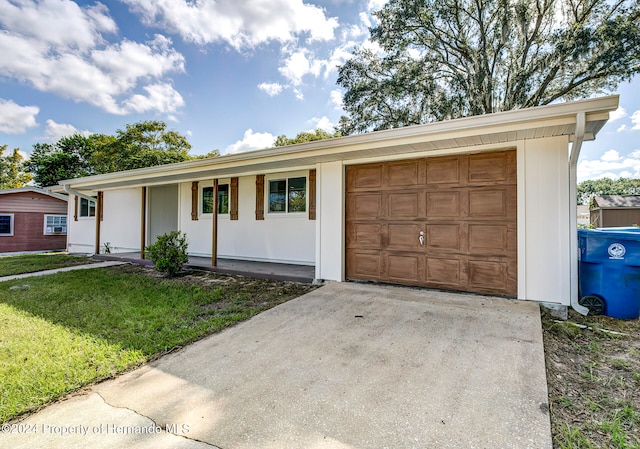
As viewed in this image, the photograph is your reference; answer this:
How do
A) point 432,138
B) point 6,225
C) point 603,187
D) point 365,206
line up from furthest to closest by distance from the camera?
1. point 603,187
2. point 6,225
3. point 365,206
4. point 432,138

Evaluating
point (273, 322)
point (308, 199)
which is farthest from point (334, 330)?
point (308, 199)

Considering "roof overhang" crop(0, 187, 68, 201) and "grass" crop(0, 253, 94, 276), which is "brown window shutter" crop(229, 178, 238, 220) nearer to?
"grass" crop(0, 253, 94, 276)

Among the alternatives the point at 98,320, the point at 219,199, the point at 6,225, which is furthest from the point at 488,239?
the point at 6,225

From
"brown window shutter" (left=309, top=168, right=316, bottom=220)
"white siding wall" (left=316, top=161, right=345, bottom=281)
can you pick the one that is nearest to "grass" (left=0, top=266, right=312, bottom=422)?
"white siding wall" (left=316, top=161, right=345, bottom=281)

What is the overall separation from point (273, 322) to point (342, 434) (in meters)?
2.19

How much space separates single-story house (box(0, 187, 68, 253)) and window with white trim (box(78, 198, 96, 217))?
1.37 metres

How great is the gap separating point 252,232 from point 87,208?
28.4ft

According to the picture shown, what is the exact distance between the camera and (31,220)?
13.6 m

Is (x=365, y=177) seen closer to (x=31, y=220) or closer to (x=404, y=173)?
(x=404, y=173)

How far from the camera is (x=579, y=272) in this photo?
4.30m

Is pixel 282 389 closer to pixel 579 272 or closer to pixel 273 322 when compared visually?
pixel 273 322

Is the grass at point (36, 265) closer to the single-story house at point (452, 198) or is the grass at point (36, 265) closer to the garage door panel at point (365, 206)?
the single-story house at point (452, 198)

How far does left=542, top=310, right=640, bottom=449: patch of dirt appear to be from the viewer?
1.81 m

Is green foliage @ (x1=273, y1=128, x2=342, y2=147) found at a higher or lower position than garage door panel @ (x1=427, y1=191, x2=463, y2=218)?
higher
